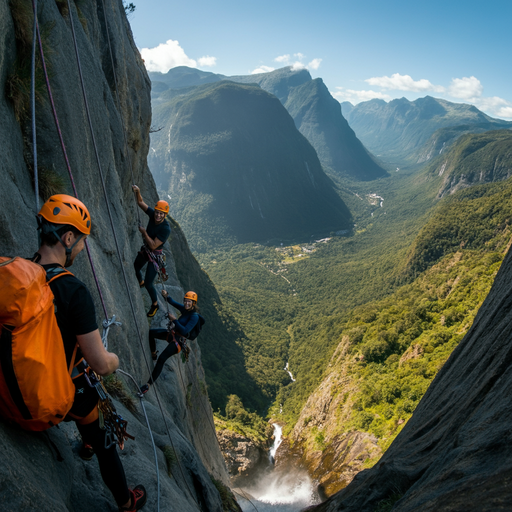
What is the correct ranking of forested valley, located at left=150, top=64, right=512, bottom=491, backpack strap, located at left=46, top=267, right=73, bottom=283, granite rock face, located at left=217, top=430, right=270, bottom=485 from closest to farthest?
backpack strap, located at left=46, top=267, right=73, bottom=283, forested valley, located at left=150, top=64, right=512, bottom=491, granite rock face, located at left=217, top=430, right=270, bottom=485

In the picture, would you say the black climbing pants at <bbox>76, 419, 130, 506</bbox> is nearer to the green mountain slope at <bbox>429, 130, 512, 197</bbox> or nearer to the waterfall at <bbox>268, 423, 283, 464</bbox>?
the waterfall at <bbox>268, 423, 283, 464</bbox>

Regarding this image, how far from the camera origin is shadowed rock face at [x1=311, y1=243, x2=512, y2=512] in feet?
10.3

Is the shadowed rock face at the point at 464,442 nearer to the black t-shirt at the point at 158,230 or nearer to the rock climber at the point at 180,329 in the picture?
the rock climber at the point at 180,329

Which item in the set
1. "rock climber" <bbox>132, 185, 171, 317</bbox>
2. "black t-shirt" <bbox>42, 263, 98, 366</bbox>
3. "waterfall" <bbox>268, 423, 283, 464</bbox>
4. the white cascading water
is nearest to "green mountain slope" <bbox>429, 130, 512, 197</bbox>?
"waterfall" <bbox>268, 423, 283, 464</bbox>

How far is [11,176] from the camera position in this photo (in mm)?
4582

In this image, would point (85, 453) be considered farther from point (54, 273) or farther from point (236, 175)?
point (236, 175)

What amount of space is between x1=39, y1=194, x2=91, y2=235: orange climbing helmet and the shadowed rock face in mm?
4052

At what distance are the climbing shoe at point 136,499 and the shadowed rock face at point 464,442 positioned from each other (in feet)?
10.5

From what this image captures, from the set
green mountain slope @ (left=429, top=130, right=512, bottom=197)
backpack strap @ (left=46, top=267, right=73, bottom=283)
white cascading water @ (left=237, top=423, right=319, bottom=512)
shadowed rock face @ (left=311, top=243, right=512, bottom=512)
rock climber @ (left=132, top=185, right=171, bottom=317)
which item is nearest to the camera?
backpack strap @ (left=46, top=267, right=73, bottom=283)

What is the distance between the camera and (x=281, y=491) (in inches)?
1005

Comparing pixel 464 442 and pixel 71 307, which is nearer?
pixel 71 307

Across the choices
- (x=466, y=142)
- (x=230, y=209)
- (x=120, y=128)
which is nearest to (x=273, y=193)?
(x=230, y=209)

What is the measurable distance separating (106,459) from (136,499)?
115 centimetres

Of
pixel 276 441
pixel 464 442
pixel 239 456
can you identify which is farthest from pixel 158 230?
pixel 276 441
